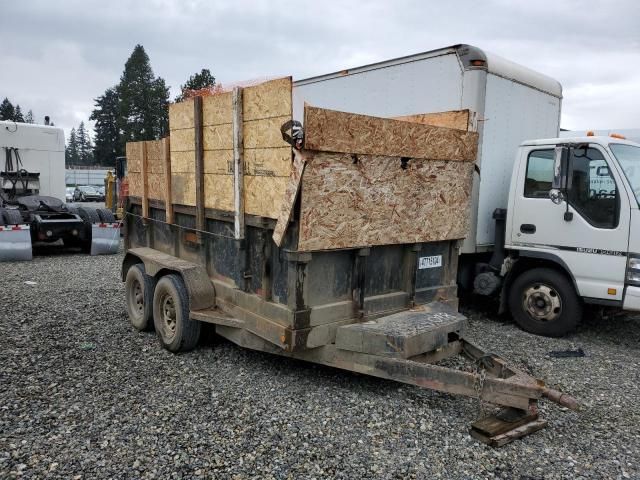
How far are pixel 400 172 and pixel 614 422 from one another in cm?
260

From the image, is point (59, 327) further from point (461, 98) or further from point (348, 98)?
point (461, 98)

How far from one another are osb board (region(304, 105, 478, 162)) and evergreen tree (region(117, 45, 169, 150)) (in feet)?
178

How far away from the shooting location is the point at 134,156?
6395 millimetres

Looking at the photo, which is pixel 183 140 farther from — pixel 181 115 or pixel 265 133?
pixel 265 133

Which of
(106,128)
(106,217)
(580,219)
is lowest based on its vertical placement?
(106,217)

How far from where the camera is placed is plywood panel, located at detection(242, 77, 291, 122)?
12.6 feet

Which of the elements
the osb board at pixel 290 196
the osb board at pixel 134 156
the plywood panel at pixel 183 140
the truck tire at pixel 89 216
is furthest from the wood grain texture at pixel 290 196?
the truck tire at pixel 89 216

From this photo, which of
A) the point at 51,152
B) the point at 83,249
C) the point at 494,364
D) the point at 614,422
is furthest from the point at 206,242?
the point at 51,152

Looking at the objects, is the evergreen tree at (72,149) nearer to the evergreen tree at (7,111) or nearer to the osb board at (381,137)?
the evergreen tree at (7,111)

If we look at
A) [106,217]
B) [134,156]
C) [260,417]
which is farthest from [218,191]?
[106,217]

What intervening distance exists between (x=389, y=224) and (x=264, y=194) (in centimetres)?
110

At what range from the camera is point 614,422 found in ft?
13.1

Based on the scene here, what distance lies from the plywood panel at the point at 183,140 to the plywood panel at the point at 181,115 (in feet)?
0.17

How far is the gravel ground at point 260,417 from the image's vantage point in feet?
10.6
